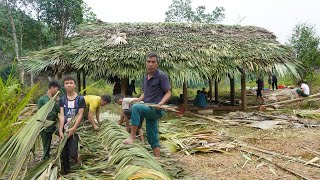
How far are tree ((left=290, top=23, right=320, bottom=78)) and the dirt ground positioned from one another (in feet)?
36.9

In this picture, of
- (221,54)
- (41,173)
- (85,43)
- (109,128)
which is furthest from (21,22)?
(41,173)

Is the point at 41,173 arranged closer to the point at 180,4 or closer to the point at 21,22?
the point at 21,22

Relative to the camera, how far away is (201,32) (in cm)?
1144

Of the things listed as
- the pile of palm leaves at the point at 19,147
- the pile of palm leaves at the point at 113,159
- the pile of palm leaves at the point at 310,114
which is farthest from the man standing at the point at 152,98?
the pile of palm leaves at the point at 310,114

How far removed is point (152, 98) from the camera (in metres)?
4.03

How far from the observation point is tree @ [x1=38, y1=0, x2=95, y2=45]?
53.4 feet

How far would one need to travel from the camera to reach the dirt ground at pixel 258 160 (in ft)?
13.6

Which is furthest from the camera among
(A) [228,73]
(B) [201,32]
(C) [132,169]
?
(B) [201,32]

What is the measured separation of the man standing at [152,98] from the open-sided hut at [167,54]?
522 cm

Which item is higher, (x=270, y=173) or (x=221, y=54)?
(x=221, y=54)

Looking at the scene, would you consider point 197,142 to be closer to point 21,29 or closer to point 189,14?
point 21,29

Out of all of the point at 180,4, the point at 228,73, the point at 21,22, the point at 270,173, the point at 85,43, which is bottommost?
the point at 270,173

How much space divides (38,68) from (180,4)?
24082 millimetres

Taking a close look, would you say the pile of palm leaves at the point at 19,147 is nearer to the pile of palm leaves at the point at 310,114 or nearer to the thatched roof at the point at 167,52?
the thatched roof at the point at 167,52
